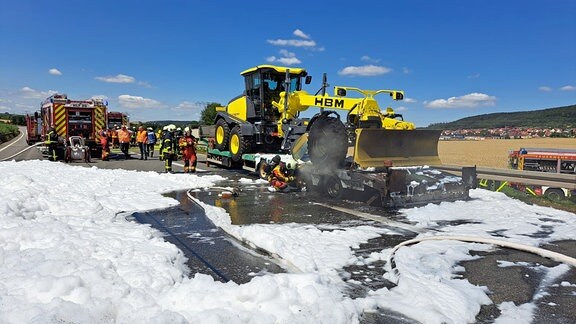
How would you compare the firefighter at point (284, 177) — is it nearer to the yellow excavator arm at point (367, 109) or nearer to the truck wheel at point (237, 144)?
the yellow excavator arm at point (367, 109)

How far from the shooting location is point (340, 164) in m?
9.01

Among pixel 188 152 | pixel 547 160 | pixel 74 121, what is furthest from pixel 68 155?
pixel 547 160

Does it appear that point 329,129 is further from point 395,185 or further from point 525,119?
point 525,119

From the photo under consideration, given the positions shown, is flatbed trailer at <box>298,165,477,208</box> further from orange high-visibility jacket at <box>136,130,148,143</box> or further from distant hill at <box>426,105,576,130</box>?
distant hill at <box>426,105,576,130</box>

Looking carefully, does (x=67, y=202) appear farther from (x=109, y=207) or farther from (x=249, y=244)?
(x=249, y=244)

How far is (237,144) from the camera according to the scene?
43.8 ft

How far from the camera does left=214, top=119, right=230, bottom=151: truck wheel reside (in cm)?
1404

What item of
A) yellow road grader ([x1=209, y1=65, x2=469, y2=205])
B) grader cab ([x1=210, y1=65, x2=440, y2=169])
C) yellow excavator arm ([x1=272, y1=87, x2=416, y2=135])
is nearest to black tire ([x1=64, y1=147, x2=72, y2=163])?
grader cab ([x1=210, y1=65, x2=440, y2=169])

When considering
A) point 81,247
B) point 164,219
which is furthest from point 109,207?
point 81,247

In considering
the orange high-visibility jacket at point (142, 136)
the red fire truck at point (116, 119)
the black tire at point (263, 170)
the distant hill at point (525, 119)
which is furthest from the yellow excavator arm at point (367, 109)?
the distant hill at point (525, 119)

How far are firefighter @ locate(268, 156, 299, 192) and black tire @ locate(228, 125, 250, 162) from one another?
2.73 m

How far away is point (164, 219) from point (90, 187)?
3547mm

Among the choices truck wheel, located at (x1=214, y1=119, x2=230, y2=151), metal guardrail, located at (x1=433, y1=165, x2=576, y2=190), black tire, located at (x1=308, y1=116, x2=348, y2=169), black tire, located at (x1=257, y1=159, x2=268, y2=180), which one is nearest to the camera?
black tire, located at (x1=308, y1=116, x2=348, y2=169)

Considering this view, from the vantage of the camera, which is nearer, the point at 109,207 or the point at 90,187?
Answer: the point at 109,207
